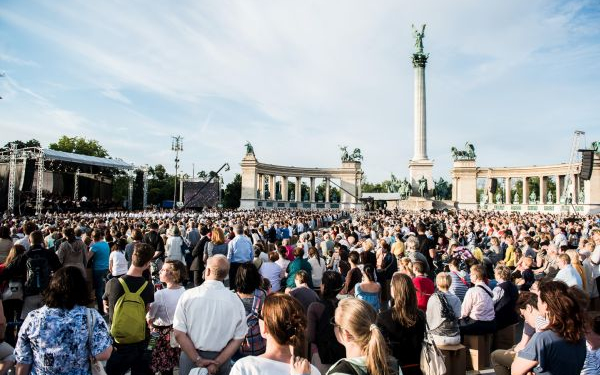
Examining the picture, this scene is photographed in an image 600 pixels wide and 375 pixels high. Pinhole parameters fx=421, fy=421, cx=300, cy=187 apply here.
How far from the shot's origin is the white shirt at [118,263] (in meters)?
8.21

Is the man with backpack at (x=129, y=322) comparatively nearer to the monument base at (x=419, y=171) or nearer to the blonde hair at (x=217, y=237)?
the blonde hair at (x=217, y=237)

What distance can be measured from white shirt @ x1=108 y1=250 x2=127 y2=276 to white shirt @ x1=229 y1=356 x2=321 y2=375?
6.47 metres

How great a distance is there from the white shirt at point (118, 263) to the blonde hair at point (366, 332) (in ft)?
21.7

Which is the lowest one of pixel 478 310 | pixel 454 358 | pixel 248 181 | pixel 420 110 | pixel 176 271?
pixel 454 358

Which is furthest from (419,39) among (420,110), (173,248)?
(173,248)

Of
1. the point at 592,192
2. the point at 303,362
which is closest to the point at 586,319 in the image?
the point at 303,362

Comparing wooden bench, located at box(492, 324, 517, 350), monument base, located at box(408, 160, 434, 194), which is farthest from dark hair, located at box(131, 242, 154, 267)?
monument base, located at box(408, 160, 434, 194)

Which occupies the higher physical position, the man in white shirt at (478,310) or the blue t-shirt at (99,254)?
the blue t-shirt at (99,254)

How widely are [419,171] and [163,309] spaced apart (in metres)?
55.0

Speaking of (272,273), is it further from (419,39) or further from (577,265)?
(419,39)

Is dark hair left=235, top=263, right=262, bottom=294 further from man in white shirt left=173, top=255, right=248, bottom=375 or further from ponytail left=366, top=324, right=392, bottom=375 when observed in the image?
ponytail left=366, top=324, right=392, bottom=375

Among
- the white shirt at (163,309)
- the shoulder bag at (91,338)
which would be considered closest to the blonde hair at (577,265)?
the white shirt at (163,309)

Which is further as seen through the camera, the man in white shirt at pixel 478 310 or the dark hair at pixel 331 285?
the man in white shirt at pixel 478 310

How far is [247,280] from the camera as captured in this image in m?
4.43
